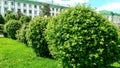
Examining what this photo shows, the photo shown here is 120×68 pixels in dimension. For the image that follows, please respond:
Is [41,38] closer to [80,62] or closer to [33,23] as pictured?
[33,23]

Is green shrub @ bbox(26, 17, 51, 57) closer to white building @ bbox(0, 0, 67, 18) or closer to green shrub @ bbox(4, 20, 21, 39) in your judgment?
green shrub @ bbox(4, 20, 21, 39)

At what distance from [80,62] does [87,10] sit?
72.2 inches

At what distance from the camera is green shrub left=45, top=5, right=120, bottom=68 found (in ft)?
28.3

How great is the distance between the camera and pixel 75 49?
341 inches

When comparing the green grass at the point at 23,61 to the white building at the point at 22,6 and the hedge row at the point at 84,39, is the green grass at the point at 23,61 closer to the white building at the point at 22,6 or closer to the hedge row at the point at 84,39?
the hedge row at the point at 84,39

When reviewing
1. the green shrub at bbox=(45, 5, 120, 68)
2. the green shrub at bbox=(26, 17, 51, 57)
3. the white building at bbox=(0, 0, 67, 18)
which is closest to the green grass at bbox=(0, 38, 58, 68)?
the green shrub at bbox=(26, 17, 51, 57)

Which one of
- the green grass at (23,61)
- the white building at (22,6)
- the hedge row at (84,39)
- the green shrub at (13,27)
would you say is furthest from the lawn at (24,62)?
the white building at (22,6)

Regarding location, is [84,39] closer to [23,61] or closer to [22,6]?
[23,61]

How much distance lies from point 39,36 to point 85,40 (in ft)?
14.7

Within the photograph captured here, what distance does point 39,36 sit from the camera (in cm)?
1276

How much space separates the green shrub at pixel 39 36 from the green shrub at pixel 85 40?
3.47 meters

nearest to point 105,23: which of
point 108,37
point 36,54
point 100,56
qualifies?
point 108,37

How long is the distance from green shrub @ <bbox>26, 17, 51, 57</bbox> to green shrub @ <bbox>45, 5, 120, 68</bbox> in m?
3.47

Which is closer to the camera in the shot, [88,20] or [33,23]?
[88,20]
